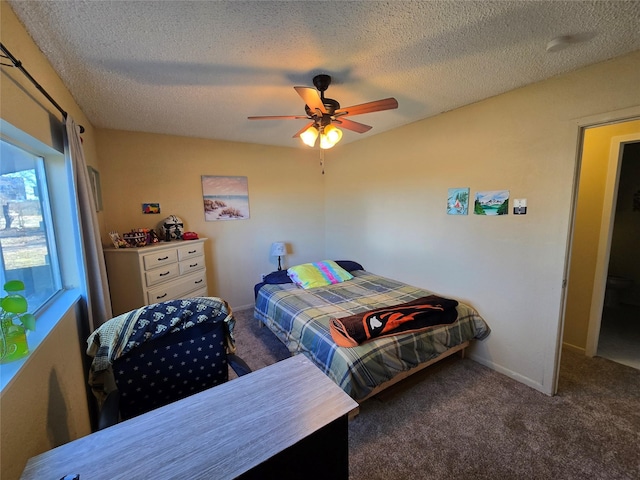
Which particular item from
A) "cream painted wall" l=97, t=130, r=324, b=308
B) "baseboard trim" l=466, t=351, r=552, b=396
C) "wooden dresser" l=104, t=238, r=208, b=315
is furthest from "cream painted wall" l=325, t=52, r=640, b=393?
"wooden dresser" l=104, t=238, r=208, b=315

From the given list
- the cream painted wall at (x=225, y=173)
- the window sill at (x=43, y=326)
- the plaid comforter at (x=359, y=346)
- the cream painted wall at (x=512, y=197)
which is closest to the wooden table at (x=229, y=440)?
the window sill at (x=43, y=326)

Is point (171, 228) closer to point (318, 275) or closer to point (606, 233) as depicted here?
point (318, 275)

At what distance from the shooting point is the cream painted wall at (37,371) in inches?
34.5

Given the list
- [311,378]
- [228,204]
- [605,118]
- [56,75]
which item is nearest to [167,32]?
[56,75]

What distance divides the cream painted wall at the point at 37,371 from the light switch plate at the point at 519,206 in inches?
121

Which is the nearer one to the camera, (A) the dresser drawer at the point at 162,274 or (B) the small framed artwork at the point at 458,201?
(B) the small framed artwork at the point at 458,201

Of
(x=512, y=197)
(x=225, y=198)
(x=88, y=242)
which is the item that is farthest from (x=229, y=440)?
(x=225, y=198)

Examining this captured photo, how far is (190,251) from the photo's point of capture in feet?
10.4

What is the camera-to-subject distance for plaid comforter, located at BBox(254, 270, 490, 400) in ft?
5.97

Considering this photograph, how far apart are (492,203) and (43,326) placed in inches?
125

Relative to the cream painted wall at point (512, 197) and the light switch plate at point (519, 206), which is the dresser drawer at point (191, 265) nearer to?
the cream painted wall at point (512, 197)

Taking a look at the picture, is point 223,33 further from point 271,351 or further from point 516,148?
point 271,351

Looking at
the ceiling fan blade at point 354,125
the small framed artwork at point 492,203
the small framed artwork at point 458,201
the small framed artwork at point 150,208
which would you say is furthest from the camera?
the small framed artwork at point 150,208

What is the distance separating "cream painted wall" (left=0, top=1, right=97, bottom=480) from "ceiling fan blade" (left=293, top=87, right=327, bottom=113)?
1.32 m
